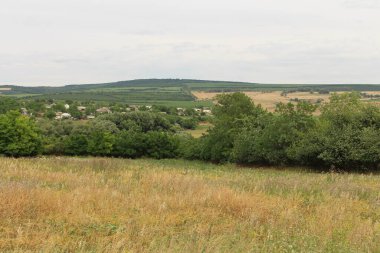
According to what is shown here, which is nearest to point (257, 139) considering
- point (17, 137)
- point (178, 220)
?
point (178, 220)

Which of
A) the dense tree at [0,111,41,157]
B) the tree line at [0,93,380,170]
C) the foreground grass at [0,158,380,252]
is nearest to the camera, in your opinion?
the foreground grass at [0,158,380,252]

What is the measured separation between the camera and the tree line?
34.3m

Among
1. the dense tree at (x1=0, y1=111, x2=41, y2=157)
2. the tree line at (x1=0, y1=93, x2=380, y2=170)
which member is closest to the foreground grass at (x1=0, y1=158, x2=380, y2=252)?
the tree line at (x1=0, y1=93, x2=380, y2=170)

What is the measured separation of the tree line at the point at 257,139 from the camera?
34344mm

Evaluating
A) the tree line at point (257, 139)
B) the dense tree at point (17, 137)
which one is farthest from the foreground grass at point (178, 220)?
the dense tree at point (17, 137)

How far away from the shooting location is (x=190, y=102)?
181500 millimetres

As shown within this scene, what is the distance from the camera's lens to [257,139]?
4359cm

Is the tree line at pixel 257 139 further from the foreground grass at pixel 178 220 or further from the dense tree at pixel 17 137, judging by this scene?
the foreground grass at pixel 178 220

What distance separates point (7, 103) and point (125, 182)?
126750mm

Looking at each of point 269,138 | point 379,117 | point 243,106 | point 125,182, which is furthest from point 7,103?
point 125,182

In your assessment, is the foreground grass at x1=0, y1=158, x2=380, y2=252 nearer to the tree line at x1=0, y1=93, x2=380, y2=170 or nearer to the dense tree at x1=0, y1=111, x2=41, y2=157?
the tree line at x1=0, y1=93, x2=380, y2=170

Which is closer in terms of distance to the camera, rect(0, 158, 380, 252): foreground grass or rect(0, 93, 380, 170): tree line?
rect(0, 158, 380, 252): foreground grass

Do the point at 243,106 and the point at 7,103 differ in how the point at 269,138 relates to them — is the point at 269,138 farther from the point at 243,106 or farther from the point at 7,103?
the point at 7,103

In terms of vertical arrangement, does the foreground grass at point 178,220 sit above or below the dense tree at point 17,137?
above
